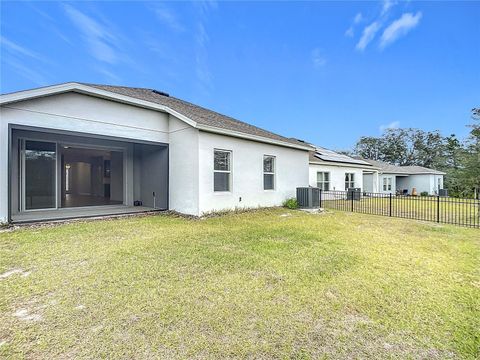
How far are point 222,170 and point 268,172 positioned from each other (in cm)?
288

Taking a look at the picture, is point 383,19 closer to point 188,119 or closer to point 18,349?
point 188,119

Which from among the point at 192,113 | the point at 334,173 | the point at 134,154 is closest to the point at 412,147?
the point at 334,173

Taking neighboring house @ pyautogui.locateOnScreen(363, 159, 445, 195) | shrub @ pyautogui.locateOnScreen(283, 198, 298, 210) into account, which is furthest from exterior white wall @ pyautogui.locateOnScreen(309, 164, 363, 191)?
neighboring house @ pyautogui.locateOnScreen(363, 159, 445, 195)

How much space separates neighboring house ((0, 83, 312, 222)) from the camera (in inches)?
288

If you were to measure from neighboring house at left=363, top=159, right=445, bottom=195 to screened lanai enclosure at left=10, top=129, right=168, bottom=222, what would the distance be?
23437 millimetres

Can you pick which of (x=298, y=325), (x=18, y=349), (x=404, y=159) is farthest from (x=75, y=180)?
(x=404, y=159)

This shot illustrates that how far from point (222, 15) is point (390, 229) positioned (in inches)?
554

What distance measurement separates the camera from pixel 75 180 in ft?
53.3

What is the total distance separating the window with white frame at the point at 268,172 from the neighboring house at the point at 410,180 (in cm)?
A: 1847

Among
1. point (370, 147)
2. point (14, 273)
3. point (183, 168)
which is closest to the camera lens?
point (14, 273)

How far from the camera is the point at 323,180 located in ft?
57.9

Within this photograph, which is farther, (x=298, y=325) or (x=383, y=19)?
(x=383, y=19)

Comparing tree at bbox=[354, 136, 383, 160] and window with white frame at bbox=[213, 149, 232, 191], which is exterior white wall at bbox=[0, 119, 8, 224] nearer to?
window with white frame at bbox=[213, 149, 232, 191]

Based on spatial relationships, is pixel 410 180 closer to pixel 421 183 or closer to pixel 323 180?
pixel 421 183
